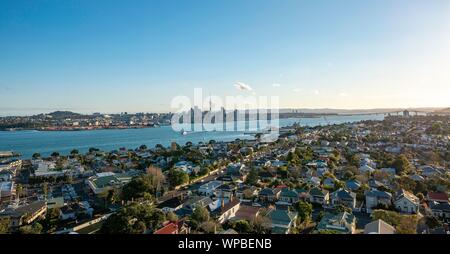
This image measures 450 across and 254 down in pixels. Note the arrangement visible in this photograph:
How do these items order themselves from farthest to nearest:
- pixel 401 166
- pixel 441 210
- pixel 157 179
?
pixel 401 166, pixel 157 179, pixel 441 210

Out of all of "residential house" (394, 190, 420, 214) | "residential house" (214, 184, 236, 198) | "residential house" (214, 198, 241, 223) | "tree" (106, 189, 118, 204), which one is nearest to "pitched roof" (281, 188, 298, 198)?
"residential house" (214, 184, 236, 198)

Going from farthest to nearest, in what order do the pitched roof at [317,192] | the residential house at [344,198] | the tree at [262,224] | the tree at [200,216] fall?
the pitched roof at [317,192] → the residential house at [344,198] → the tree at [200,216] → the tree at [262,224]

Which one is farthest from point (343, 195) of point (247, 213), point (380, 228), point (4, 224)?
point (4, 224)

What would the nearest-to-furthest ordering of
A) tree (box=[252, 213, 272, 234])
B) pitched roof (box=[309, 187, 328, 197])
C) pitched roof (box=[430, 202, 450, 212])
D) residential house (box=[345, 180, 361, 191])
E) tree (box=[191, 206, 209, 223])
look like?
tree (box=[252, 213, 272, 234]) < tree (box=[191, 206, 209, 223]) < pitched roof (box=[430, 202, 450, 212]) < pitched roof (box=[309, 187, 328, 197]) < residential house (box=[345, 180, 361, 191])

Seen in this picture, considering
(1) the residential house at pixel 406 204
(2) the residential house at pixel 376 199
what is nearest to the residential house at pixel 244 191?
(2) the residential house at pixel 376 199

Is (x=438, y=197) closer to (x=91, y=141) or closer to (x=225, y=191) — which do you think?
(x=225, y=191)

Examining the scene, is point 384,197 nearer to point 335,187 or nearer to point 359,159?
point 335,187

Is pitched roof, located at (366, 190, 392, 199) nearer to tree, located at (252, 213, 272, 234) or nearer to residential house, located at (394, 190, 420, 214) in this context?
residential house, located at (394, 190, 420, 214)

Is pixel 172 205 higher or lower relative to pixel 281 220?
lower

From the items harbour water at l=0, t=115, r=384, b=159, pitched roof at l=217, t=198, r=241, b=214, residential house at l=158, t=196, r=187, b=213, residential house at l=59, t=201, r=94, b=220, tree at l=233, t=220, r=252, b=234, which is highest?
tree at l=233, t=220, r=252, b=234

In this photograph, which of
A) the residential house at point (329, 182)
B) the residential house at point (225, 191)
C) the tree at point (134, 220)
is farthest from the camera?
the residential house at point (329, 182)

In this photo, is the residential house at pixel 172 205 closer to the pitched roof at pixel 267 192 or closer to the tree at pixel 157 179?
the tree at pixel 157 179

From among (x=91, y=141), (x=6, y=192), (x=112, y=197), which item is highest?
(x=112, y=197)
